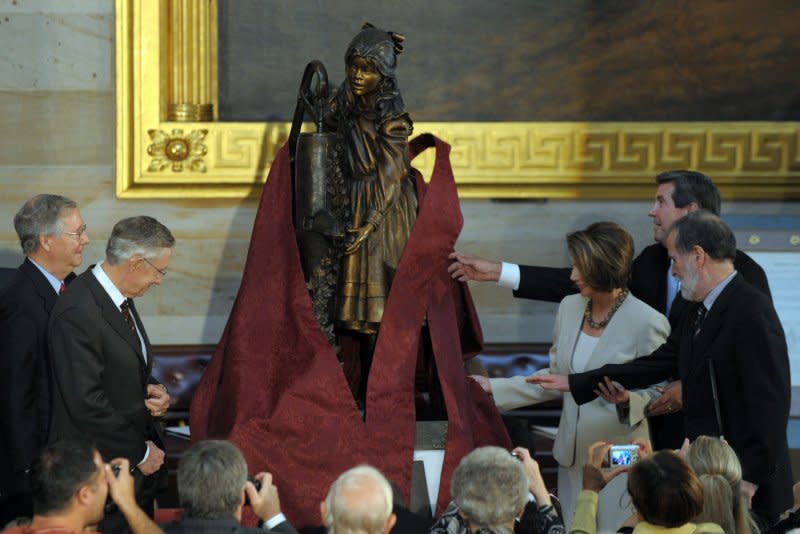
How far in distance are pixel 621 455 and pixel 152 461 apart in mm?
1520

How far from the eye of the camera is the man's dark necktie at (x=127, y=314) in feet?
15.5

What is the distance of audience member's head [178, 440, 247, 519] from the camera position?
3.64 m

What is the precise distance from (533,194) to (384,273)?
174cm

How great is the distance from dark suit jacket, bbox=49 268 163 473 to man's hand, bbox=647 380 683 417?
1.80 meters

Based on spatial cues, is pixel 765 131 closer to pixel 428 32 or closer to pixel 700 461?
pixel 428 32

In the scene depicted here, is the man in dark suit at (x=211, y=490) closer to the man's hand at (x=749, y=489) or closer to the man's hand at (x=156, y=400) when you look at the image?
the man's hand at (x=156, y=400)

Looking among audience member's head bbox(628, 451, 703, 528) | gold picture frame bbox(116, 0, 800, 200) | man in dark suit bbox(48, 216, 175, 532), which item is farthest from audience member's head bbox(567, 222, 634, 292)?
gold picture frame bbox(116, 0, 800, 200)

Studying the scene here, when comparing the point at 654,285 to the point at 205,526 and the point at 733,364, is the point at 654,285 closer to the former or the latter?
the point at 733,364

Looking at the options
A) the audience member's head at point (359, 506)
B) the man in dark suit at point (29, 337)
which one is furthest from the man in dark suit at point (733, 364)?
the man in dark suit at point (29, 337)

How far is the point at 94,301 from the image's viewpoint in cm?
464

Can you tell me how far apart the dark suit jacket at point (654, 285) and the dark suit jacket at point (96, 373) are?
6.00 feet

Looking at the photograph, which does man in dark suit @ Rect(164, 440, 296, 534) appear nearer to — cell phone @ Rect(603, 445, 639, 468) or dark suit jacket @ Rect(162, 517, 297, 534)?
dark suit jacket @ Rect(162, 517, 297, 534)

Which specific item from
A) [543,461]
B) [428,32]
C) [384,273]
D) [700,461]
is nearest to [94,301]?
[384,273]

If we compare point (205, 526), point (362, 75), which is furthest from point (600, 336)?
point (205, 526)
